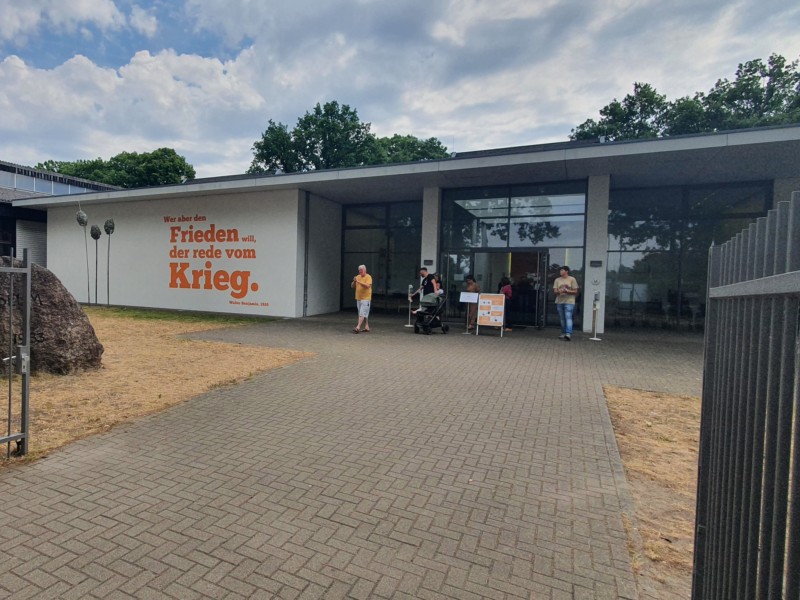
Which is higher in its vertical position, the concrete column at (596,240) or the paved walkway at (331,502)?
the concrete column at (596,240)

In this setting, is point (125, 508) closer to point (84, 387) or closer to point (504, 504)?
point (504, 504)

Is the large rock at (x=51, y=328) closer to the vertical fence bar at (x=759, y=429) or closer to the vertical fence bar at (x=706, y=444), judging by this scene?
the vertical fence bar at (x=706, y=444)

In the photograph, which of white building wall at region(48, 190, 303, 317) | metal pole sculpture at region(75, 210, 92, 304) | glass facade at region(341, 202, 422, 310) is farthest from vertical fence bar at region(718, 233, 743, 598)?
metal pole sculpture at region(75, 210, 92, 304)

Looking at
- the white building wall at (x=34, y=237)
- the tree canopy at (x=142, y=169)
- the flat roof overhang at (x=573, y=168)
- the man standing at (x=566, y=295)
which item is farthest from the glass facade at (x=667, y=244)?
the tree canopy at (x=142, y=169)

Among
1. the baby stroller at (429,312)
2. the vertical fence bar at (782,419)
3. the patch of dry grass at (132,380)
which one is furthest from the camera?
the baby stroller at (429,312)

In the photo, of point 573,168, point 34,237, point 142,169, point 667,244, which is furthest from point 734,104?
point 142,169

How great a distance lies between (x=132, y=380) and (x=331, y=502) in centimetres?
486

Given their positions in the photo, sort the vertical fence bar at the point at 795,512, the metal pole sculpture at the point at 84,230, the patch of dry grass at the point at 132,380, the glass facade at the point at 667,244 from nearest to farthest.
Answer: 1. the vertical fence bar at the point at 795,512
2. the patch of dry grass at the point at 132,380
3. the glass facade at the point at 667,244
4. the metal pole sculpture at the point at 84,230

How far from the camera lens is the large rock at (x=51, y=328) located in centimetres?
652

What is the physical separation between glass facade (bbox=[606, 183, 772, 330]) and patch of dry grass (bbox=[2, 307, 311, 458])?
35.8 ft

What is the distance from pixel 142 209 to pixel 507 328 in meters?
15.2

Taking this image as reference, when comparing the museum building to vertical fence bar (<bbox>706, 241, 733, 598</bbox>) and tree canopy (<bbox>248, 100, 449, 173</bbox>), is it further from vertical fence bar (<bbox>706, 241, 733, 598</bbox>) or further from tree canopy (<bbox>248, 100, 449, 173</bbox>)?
tree canopy (<bbox>248, 100, 449, 173</bbox>)

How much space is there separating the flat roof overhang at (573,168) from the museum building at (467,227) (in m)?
0.05

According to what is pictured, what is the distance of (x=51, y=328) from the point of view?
6.64 meters
